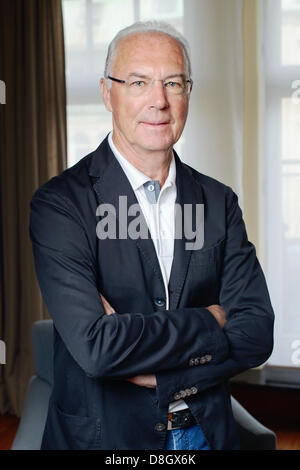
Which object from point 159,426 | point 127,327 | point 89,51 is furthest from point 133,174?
point 89,51

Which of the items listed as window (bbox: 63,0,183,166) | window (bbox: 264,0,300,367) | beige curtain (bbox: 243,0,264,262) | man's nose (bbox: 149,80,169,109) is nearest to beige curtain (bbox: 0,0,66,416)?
window (bbox: 63,0,183,166)

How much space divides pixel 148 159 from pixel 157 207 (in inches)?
4.8

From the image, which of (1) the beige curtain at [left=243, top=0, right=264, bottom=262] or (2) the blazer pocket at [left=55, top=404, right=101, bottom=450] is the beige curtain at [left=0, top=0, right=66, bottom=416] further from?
(2) the blazer pocket at [left=55, top=404, right=101, bottom=450]

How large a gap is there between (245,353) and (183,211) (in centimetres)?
38

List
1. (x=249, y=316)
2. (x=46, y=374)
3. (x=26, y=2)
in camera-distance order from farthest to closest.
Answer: (x=26, y=2) < (x=46, y=374) < (x=249, y=316)

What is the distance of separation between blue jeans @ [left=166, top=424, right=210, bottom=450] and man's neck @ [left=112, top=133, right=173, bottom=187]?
0.61 m

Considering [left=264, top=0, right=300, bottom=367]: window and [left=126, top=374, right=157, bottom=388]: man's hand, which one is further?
[left=264, top=0, right=300, bottom=367]: window

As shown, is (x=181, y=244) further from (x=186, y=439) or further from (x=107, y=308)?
(x=186, y=439)

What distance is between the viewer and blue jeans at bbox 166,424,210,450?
135cm

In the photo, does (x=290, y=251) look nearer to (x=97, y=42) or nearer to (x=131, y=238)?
(x=97, y=42)

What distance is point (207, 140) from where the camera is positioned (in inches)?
139

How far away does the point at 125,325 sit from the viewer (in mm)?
1268

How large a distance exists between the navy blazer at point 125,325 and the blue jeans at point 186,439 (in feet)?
0.07
